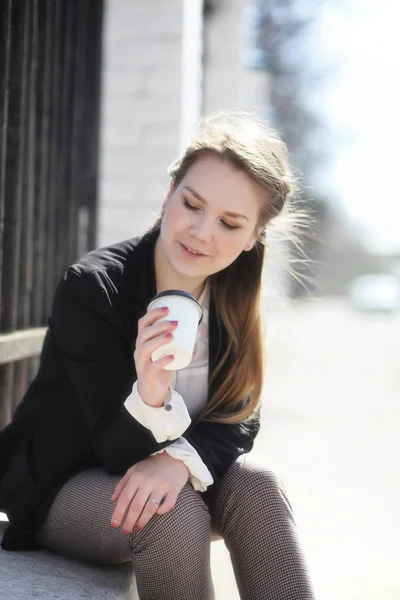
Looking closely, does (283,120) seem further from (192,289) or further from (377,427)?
(192,289)

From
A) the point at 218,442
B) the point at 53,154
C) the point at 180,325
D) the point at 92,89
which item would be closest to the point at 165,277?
the point at 218,442

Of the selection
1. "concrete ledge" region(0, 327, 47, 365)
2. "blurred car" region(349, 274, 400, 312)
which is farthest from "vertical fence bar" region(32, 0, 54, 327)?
"blurred car" region(349, 274, 400, 312)

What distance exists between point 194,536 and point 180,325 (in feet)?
1.63

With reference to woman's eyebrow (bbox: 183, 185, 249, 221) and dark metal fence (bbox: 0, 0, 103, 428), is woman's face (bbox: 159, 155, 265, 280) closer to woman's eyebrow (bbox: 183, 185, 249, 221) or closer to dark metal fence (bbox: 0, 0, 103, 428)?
woman's eyebrow (bbox: 183, 185, 249, 221)

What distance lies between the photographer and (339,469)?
5023mm

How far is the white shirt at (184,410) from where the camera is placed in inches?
73.2

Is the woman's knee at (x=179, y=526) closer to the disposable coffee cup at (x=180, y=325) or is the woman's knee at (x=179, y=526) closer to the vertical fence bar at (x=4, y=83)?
the disposable coffee cup at (x=180, y=325)

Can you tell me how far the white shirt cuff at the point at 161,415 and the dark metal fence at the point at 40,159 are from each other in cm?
119

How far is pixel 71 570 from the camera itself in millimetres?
2023

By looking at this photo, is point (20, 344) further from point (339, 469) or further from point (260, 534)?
point (339, 469)

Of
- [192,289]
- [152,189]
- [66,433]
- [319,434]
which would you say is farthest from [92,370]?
[319,434]

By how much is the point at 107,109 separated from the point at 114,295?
212 centimetres

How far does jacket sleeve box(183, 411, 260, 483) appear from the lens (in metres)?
2.09

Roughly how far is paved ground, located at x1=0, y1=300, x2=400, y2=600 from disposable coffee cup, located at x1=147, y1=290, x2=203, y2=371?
1.93 feet
